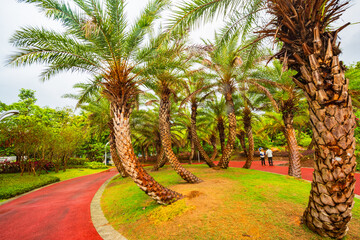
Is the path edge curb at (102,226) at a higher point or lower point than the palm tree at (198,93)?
lower

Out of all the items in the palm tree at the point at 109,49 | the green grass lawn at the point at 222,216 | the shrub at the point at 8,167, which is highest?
the palm tree at the point at 109,49

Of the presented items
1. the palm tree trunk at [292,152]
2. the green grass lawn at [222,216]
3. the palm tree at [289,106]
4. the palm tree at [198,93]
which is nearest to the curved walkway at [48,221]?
the green grass lawn at [222,216]

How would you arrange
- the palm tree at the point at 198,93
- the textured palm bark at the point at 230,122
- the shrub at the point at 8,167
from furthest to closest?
the shrub at the point at 8,167 → the palm tree at the point at 198,93 → the textured palm bark at the point at 230,122

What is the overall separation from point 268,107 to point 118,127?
1526 cm

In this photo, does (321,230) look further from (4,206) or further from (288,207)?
(4,206)

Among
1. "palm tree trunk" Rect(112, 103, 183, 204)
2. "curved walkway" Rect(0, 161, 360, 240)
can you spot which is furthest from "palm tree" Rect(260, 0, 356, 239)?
"curved walkway" Rect(0, 161, 360, 240)

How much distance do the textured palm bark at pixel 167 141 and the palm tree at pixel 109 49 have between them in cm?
253

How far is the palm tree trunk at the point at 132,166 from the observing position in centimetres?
569

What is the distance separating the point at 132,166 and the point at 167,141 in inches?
173

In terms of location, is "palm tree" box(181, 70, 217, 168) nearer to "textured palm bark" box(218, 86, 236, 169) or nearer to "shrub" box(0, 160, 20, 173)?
"textured palm bark" box(218, 86, 236, 169)

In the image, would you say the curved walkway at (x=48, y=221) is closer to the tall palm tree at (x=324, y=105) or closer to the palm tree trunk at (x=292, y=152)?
the palm tree trunk at (x=292, y=152)

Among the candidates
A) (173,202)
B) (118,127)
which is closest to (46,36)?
(118,127)

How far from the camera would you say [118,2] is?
5.79 metres

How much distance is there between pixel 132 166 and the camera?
18.8 feet
